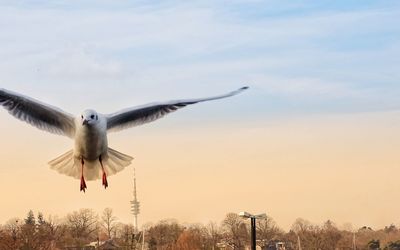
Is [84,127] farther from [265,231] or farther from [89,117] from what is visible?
[265,231]

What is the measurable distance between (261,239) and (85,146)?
91.3 m

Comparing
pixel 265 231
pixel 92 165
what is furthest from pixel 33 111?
pixel 265 231

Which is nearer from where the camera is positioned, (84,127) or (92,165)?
(84,127)

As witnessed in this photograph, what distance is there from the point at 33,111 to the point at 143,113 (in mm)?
2165

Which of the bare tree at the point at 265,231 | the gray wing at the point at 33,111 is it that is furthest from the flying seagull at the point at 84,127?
the bare tree at the point at 265,231

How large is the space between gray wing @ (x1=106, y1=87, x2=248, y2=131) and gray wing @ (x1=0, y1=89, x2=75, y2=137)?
1.05m

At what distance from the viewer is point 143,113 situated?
25.9 meters

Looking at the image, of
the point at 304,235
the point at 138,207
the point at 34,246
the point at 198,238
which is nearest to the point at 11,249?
the point at 34,246

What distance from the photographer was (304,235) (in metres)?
126

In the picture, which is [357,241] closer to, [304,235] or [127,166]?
[304,235]

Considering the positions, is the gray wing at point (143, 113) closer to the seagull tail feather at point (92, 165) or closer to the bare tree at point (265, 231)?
the seagull tail feather at point (92, 165)

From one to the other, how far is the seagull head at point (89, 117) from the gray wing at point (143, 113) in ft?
4.15

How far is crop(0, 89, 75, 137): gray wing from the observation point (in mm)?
25312

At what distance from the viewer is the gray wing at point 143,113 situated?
25.2 metres
